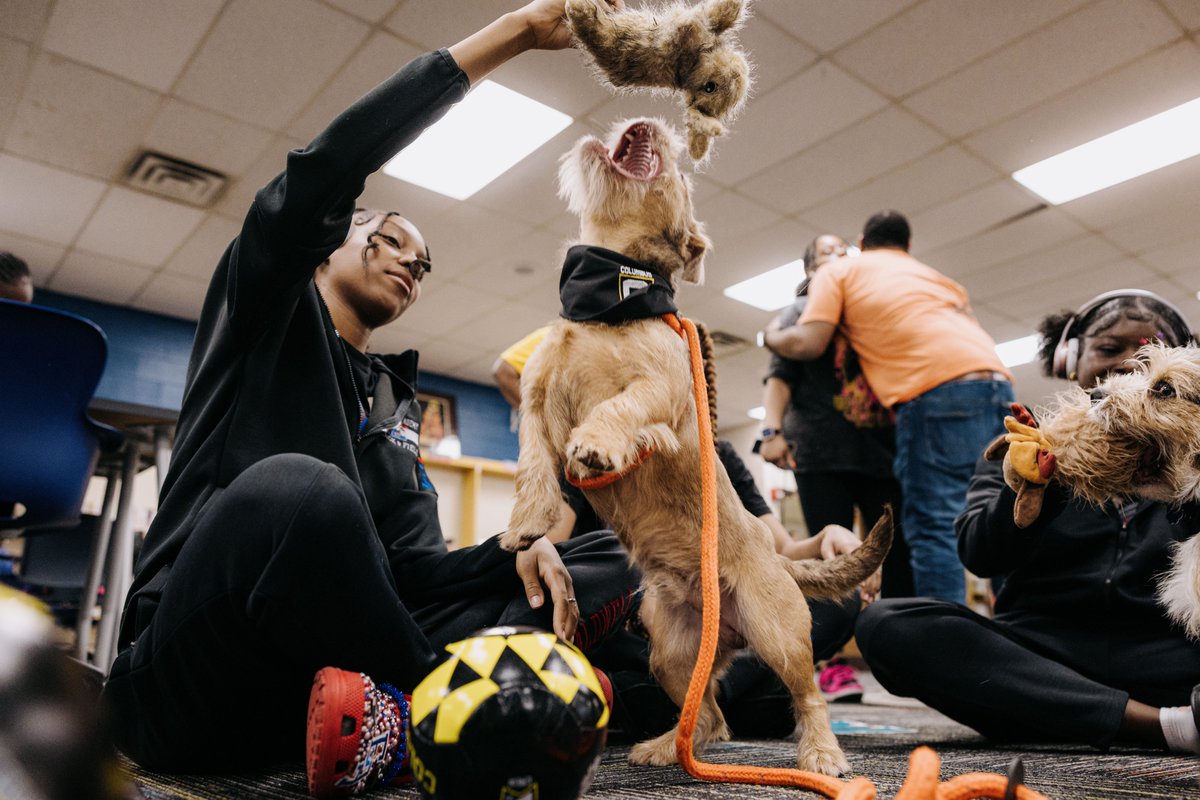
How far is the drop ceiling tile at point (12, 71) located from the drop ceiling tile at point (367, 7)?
63.0 inches

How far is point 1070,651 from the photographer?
1.61m

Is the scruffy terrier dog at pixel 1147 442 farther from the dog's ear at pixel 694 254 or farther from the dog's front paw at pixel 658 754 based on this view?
the dog's front paw at pixel 658 754

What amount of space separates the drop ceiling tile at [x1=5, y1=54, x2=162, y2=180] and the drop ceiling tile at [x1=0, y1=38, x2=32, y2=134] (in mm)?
33

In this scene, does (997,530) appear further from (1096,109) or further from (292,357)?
(1096,109)

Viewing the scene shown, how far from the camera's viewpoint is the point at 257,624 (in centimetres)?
98

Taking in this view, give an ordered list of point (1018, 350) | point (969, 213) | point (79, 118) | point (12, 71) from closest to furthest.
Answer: point (12, 71)
point (79, 118)
point (969, 213)
point (1018, 350)

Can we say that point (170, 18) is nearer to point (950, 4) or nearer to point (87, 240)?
point (87, 240)

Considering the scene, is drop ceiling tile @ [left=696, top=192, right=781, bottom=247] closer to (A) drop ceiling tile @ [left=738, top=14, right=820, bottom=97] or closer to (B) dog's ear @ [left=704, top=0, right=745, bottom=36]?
(A) drop ceiling tile @ [left=738, top=14, right=820, bottom=97]

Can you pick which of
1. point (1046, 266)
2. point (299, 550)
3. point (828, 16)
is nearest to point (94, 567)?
point (299, 550)

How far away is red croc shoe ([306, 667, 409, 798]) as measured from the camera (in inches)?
34.7

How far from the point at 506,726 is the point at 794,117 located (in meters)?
4.16

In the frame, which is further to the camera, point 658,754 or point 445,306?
point 445,306

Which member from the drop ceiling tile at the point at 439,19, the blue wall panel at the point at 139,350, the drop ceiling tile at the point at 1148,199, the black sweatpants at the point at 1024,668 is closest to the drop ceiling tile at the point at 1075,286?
the drop ceiling tile at the point at 1148,199

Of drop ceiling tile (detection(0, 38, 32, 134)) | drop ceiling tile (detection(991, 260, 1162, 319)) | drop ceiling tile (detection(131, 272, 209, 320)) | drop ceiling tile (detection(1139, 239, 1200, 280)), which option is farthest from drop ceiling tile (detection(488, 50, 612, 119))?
drop ceiling tile (detection(1139, 239, 1200, 280))
